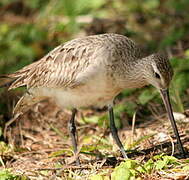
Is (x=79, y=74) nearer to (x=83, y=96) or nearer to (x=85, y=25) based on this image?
(x=83, y=96)

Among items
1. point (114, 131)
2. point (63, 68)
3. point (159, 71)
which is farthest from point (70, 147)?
point (159, 71)

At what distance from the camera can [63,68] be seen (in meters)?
6.13

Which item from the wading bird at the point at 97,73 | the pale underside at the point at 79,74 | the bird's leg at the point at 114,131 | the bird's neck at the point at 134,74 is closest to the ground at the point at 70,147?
the bird's leg at the point at 114,131

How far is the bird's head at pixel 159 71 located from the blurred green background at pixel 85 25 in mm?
1877

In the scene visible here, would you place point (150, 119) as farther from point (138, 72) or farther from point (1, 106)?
point (1, 106)

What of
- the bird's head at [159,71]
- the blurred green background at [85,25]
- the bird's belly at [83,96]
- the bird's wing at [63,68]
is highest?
the blurred green background at [85,25]

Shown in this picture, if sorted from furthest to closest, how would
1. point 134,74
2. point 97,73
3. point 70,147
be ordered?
point 70,147
point 134,74
point 97,73

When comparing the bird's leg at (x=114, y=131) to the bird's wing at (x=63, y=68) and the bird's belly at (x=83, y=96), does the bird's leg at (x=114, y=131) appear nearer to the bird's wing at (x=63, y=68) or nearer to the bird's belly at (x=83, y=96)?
the bird's belly at (x=83, y=96)

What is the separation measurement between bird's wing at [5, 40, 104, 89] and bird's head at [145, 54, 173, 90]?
2.30ft

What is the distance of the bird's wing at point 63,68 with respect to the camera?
5840 mm

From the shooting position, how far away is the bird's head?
5.38 metres

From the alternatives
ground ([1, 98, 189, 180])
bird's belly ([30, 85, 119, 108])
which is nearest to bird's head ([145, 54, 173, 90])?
bird's belly ([30, 85, 119, 108])

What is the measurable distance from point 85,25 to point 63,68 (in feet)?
13.3

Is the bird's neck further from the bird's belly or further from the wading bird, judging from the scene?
the bird's belly
